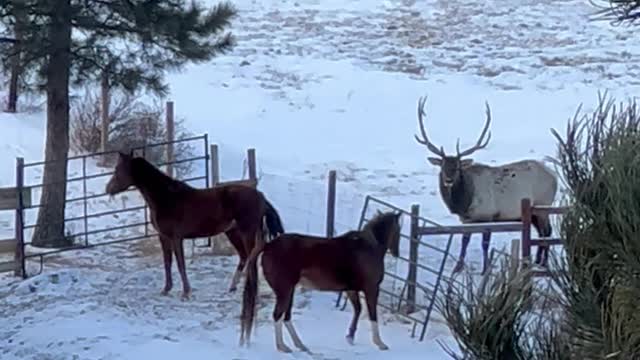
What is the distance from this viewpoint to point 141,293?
35.6ft

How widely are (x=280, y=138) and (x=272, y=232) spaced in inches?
401

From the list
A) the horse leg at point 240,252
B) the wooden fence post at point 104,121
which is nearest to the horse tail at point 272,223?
the horse leg at point 240,252

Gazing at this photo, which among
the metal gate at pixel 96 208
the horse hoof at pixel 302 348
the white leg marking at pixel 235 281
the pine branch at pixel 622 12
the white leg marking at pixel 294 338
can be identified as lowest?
the horse hoof at pixel 302 348

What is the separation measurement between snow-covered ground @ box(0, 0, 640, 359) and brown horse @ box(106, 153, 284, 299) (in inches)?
20.5

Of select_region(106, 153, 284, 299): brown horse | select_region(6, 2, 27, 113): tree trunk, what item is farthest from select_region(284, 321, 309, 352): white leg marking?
select_region(6, 2, 27, 113): tree trunk

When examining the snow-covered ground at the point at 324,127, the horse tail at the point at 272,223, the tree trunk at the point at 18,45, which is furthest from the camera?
the tree trunk at the point at 18,45

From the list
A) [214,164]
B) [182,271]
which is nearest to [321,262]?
[182,271]

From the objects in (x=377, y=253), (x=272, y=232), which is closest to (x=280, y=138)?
(x=272, y=232)

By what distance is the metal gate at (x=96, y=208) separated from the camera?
12656 millimetres

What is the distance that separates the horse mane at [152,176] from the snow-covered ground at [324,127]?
3.15 ft

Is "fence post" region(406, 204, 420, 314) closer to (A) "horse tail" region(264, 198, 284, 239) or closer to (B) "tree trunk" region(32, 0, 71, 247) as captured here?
(A) "horse tail" region(264, 198, 284, 239)

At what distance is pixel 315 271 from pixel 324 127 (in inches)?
506

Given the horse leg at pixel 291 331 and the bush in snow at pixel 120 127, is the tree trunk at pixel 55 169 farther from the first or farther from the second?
the horse leg at pixel 291 331

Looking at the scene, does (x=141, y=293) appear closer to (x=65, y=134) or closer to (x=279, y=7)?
(x=65, y=134)
